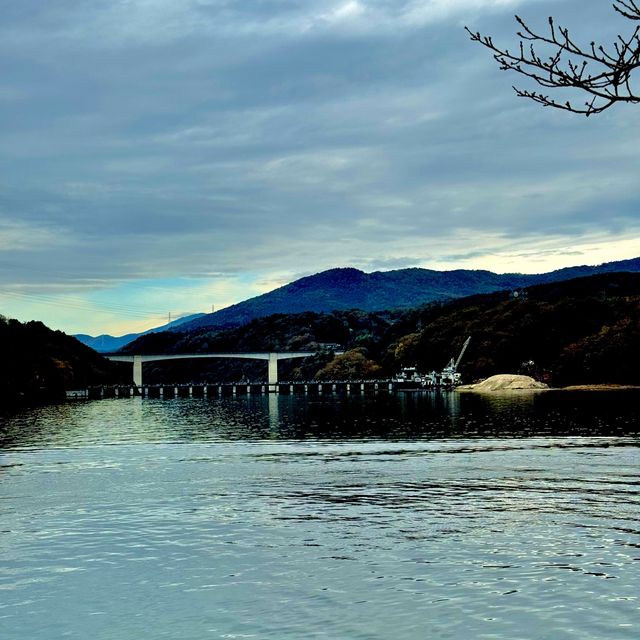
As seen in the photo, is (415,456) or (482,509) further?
(415,456)

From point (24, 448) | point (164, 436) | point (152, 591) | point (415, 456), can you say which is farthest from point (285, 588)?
point (164, 436)

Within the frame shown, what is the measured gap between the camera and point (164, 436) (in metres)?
97.2

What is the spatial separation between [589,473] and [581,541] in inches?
865

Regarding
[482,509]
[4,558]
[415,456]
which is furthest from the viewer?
[415,456]

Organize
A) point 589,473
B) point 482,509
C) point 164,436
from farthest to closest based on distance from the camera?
point 164,436 → point 589,473 → point 482,509

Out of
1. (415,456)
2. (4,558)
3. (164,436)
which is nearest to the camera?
(4,558)

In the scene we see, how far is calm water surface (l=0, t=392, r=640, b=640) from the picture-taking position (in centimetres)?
2231

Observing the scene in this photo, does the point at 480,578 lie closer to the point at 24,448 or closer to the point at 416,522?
the point at 416,522

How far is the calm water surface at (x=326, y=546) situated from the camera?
22.3 meters

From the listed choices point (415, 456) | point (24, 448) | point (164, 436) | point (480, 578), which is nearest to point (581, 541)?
point (480, 578)

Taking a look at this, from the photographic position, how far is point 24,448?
7994cm

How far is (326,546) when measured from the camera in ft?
103

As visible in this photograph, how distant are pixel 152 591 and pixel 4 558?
315 inches

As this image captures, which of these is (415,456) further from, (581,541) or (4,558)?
(4,558)
